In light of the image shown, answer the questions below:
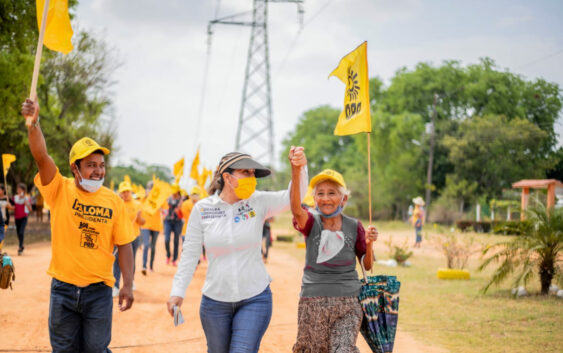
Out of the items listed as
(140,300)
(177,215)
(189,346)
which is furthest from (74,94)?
(189,346)

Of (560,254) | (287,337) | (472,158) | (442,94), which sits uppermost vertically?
(442,94)

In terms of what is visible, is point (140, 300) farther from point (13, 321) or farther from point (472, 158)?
point (472, 158)

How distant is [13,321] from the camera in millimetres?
7281

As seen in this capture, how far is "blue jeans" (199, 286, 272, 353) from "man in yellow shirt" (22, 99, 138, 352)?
0.85m

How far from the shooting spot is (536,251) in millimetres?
9570

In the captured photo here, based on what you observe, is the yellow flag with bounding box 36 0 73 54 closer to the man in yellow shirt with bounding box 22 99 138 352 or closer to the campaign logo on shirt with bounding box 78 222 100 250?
the man in yellow shirt with bounding box 22 99 138 352

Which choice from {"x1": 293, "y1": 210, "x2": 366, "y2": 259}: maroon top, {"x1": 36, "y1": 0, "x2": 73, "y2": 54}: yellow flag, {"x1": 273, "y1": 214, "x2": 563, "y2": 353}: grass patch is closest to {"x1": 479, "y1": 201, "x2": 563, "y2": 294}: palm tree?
{"x1": 273, "y1": 214, "x2": 563, "y2": 353}: grass patch

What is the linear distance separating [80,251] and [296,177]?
166 centimetres

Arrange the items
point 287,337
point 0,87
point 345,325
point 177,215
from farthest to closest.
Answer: point 0,87
point 177,215
point 287,337
point 345,325

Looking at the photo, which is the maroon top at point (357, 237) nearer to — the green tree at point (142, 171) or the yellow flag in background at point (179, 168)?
the yellow flag in background at point (179, 168)

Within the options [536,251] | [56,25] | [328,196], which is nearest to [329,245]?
[328,196]

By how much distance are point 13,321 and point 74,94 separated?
25.2m

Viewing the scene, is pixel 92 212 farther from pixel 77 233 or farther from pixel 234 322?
pixel 234 322

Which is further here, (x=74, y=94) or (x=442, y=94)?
(x=442, y=94)
